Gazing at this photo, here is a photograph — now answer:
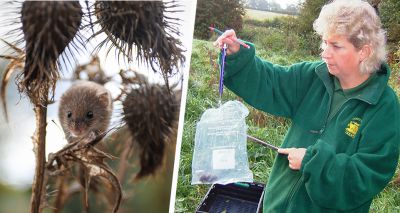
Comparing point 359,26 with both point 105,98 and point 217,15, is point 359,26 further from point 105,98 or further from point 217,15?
point 105,98

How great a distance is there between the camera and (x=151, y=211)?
1.44 m

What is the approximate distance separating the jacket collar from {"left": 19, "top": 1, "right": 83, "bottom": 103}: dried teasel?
0.66m

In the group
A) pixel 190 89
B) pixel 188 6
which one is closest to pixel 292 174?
pixel 190 89

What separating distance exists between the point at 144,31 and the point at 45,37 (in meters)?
0.25

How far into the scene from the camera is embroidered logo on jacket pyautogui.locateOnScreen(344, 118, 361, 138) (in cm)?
121

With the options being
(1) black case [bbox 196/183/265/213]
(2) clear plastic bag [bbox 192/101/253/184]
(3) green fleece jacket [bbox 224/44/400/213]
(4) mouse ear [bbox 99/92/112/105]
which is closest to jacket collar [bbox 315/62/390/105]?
(3) green fleece jacket [bbox 224/44/400/213]

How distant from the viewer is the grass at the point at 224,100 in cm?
148

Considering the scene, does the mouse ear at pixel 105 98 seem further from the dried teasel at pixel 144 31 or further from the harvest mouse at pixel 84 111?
the dried teasel at pixel 144 31

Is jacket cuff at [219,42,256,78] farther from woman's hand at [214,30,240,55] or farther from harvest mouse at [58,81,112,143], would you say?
harvest mouse at [58,81,112,143]

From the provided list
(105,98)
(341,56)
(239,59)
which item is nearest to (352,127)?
(341,56)

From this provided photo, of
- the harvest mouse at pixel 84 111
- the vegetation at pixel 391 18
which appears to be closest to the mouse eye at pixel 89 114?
the harvest mouse at pixel 84 111

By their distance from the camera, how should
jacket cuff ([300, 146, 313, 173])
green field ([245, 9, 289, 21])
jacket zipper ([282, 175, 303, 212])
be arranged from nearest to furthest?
jacket cuff ([300, 146, 313, 173])
jacket zipper ([282, 175, 303, 212])
green field ([245, 9, 289, 21])

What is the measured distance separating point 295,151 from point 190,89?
42 cm

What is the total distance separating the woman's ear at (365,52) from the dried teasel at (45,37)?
0.72m
